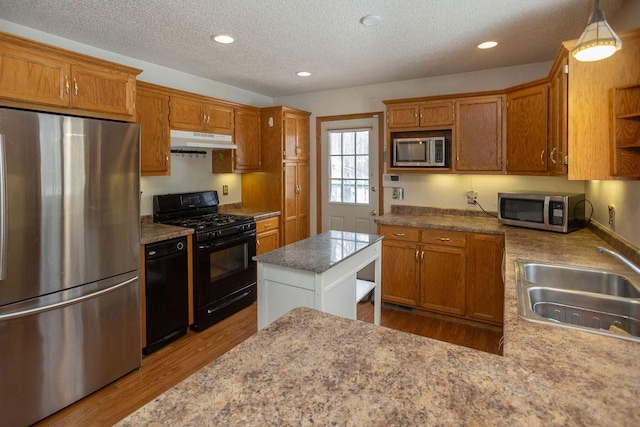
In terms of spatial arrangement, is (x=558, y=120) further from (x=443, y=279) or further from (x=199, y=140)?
(x=199, y=140)

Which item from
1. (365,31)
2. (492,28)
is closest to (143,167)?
(365,31)

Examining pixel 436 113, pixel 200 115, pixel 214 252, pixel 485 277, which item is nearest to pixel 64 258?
pixel 214 252

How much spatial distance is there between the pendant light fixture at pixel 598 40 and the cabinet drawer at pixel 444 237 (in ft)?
6.83

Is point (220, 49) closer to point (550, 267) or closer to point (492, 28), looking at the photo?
point (492, 28)

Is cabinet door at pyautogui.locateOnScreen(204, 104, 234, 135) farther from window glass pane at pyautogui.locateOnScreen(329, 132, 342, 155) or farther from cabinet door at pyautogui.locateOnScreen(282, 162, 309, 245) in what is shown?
window glass pane at pyautogui.locateOnScreen(329, 132, 342, 155)

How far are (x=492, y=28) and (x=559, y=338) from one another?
7.66ft

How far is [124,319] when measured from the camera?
2.52 metres

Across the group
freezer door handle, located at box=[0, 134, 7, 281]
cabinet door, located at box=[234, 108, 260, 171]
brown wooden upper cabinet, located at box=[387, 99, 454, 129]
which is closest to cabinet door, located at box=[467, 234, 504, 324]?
brown wooden upper cabinet, located at box=[387, 99, 454, 129]

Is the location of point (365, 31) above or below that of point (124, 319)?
above

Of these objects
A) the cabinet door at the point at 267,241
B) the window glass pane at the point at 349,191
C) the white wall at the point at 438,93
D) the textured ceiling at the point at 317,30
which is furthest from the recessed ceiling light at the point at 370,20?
the cabinet door at the point at 267,241

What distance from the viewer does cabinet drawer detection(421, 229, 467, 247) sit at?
3355 millimetres

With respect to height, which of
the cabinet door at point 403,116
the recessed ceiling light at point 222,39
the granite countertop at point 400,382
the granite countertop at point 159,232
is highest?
the recessed ceiling light at point 222,39

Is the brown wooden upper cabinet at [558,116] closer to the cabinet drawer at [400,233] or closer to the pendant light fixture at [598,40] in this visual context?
the pendant light fixture at [598,40]

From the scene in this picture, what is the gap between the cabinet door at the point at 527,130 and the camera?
2.99m
